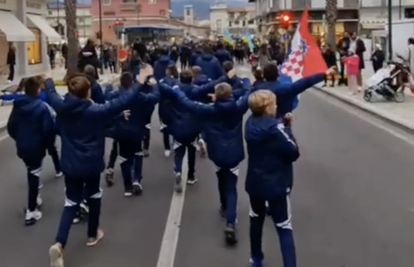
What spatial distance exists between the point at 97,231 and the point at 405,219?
136 inches

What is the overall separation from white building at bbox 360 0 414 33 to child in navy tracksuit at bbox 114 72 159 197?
188ft

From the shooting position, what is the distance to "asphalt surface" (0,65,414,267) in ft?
22.1

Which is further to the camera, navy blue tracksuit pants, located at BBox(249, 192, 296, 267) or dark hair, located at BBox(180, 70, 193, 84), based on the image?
dark hair, located at BBox(180, 70, 193, 84)

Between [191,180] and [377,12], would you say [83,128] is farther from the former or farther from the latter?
[377,12]

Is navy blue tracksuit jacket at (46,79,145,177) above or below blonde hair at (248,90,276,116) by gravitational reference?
below

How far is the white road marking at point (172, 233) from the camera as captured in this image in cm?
667

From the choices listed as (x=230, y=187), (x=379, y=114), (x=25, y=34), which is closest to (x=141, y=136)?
(x=230, y=187)

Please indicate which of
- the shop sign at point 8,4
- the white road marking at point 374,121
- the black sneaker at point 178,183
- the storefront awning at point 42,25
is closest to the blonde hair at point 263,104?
the black sneaker at point 178,183

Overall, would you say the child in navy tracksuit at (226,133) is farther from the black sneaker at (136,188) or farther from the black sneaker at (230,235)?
the black sneaker at (136,188)

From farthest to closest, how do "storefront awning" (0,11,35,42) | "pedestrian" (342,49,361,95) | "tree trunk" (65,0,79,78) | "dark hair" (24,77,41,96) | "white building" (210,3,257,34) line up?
"white building" (210,3,257,34)
"storefront awning" (0,11,35,42)
"tree trunk" (65,0,79,78)
"pedestrian" (342,49,361,95)
"dark hair" (24,77,41,96)

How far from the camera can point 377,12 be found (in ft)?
218

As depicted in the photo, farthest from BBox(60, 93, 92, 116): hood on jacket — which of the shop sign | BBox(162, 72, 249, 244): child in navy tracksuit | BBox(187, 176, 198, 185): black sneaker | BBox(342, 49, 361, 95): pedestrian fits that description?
the shop sign

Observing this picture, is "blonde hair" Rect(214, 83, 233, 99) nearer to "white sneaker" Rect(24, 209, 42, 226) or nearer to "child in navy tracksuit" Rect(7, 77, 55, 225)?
"child in navy tracksuit" Rect(7, 77, 55, 225)

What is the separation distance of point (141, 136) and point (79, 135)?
Result: 9.41 feet
